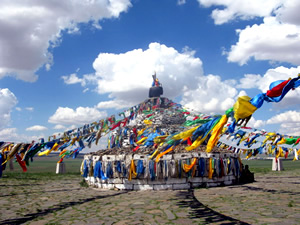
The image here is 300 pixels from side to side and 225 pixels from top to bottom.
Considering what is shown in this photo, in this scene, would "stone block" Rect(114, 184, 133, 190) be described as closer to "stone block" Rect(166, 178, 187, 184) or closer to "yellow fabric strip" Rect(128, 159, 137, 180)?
"yellow fabric strip" Rect(128, 159, 137, 180)

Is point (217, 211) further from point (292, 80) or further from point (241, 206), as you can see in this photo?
point (292, 80)

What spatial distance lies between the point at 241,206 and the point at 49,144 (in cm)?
1052

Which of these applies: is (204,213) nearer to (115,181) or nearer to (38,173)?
(115,181)

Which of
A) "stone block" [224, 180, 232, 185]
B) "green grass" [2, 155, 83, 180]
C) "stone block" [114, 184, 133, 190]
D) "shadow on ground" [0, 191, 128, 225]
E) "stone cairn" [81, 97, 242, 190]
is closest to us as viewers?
"shadow on ground" [0, 191, 128, 225]

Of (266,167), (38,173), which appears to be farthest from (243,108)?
(266,167)

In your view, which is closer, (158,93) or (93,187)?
(93,187)

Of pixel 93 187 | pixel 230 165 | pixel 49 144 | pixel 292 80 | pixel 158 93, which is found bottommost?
pixel 93 187

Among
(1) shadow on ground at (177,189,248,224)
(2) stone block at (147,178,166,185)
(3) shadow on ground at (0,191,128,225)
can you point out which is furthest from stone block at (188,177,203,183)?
(3) shadow on ground at (0,191,128,225)

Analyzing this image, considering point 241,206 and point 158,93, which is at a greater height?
point 158,93

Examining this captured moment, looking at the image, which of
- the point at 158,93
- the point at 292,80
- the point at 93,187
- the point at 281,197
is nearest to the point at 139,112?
the point at 158,93

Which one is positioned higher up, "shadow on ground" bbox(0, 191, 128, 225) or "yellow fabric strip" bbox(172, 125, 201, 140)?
"yellow fabric strip" bbox(172, 125, 201, 140)

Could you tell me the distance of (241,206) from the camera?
792cm

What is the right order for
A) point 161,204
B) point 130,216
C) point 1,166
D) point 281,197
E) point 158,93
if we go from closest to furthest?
point 130,216 < point 161,204 < point 281,197 < point 1,166 < point 158,93

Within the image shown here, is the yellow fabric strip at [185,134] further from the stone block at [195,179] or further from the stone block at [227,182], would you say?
the stone block at [227,182]
